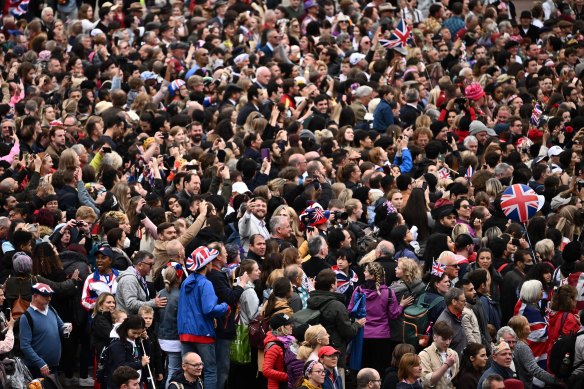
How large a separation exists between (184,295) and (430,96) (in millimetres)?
10820

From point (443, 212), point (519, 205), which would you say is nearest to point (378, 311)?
point (443, 212)

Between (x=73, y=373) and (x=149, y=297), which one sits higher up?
(x=149, y=297)

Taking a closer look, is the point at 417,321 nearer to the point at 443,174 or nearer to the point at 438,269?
the point at 438,269

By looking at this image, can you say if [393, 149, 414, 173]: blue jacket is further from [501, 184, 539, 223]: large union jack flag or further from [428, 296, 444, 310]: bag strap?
[428, 296, 444, 310]: bag strap

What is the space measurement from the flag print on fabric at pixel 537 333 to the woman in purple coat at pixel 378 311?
1.32m

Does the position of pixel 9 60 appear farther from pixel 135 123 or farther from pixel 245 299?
pixel 245 299

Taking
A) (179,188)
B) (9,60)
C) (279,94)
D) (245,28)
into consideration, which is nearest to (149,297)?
(179,188)

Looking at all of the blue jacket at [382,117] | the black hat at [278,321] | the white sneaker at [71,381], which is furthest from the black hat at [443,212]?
the white sneaker at [71,381]

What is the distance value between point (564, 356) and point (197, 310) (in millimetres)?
3630

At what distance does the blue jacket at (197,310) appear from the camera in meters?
14.5

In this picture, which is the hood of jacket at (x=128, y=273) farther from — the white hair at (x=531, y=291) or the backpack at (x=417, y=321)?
the white hair at (x=531, y=291)

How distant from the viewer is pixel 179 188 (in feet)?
59.7

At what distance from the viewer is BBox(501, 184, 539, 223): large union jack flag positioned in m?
18.1

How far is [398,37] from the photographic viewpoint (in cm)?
2630
